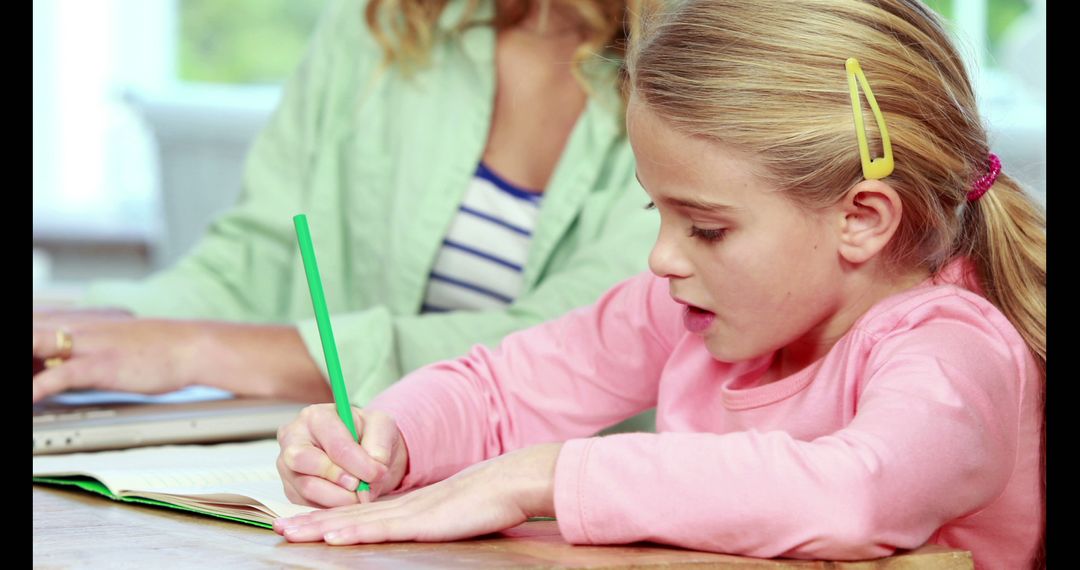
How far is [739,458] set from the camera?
28.0 inches

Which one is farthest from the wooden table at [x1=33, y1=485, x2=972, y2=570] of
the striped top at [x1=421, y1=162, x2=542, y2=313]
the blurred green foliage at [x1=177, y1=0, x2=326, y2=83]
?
the blurred green foliage at [x1=177, y1=0, x2=326, y2=83]

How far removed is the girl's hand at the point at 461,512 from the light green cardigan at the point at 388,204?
620mm

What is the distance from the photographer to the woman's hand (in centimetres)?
127

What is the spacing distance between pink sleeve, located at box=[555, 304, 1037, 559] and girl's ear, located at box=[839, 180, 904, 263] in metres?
0.13

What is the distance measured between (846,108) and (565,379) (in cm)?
38

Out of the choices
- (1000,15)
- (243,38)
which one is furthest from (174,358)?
(1000,15)

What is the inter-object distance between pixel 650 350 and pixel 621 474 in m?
0.39

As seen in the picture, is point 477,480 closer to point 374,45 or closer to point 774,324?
point 774,324

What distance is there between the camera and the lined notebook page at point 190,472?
85 cm

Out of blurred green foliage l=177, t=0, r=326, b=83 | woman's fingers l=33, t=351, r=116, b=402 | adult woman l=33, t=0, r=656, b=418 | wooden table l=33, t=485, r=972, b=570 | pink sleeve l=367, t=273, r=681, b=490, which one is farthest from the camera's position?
blurred green foliage l=177, t=0, r=326, b=83

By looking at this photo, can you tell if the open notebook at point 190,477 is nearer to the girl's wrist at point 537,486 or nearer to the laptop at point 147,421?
the laptop at point 147,421

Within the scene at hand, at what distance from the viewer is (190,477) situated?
95 cm

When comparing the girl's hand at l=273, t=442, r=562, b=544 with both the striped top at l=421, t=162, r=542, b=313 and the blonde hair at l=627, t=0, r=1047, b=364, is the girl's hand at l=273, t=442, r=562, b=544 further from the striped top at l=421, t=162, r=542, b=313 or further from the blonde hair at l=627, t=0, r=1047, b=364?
the striped top at l=421, t=162, r=542, b=313

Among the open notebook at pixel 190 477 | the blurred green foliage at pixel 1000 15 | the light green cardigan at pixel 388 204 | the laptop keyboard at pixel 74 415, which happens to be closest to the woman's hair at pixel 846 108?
the open notebook at pixel 190 477
